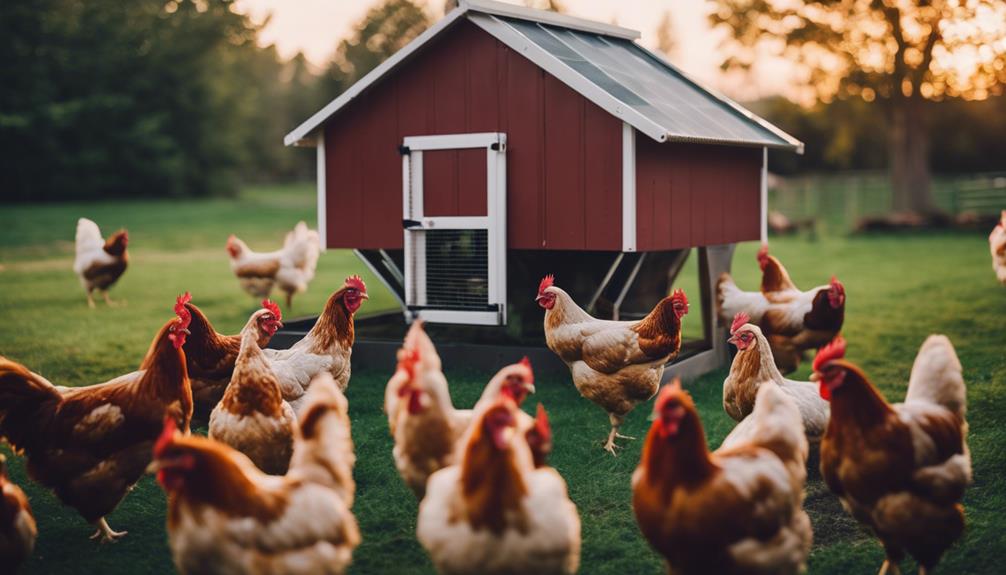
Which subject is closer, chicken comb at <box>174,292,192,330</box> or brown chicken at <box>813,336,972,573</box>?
brown chicken at <box>813,336,972,573</box>

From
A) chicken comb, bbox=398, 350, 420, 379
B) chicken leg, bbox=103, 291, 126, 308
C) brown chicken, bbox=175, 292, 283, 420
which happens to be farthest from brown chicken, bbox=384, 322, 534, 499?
chicken leg, bbox=103, 291, 126, 308

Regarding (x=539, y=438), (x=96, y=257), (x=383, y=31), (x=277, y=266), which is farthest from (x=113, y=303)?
(x=383, y=31)

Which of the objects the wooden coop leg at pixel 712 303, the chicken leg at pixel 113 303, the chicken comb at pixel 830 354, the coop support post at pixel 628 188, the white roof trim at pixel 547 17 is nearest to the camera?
the chicken comb at pixel 830 354

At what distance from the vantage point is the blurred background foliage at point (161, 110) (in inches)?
1475

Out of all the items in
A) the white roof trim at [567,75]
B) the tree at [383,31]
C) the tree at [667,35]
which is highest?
the tree at [667,35]

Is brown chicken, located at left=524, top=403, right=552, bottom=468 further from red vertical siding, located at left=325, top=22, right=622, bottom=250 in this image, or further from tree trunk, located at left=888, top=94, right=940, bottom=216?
tree trunk, located at left=888, top=94, right=940, bottom=216

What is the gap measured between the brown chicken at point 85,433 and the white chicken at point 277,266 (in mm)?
8169

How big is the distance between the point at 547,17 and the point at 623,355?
4.53m

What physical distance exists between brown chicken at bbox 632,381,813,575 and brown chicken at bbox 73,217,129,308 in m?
11.8

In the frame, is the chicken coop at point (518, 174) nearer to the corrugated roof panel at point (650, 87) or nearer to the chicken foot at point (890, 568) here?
the corrugated roof panel at point (650, 87)

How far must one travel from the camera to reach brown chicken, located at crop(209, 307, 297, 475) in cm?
534

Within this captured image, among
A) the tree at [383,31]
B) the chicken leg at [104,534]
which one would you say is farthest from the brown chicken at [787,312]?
the tree at [383,31]

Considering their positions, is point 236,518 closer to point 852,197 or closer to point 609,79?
point 609,79

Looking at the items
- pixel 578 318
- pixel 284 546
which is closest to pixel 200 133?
pixel 578 318
